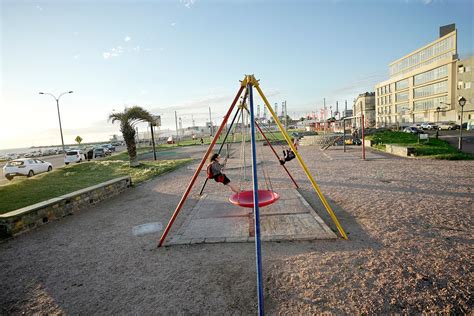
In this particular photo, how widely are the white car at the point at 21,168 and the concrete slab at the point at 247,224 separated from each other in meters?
18.2

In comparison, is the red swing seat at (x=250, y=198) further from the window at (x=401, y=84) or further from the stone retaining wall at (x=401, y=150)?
the window at (x=401, y=84)

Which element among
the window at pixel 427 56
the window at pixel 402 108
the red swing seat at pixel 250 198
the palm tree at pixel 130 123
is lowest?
the red swing seat at pixel 250 198

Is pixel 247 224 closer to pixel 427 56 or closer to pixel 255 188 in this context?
pixel 255 188

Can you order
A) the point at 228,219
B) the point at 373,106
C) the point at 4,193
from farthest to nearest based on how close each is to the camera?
the point at 373,106 < the point at 4,193 < the point at 228,219

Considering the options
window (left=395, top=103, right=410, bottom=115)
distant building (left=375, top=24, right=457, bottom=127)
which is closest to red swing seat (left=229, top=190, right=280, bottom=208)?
distant building (left=375, top=24, right=457, bottom=127)

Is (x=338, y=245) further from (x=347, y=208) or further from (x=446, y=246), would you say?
(x=347, y=208)

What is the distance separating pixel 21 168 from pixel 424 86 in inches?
3165

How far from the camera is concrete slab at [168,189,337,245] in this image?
5711mm

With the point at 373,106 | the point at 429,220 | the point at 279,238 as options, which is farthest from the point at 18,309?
the point at 373,106

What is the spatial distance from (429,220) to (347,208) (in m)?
1.98

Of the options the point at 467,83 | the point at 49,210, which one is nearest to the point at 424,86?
the point at 467,83

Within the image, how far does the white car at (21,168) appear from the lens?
59.8 ft

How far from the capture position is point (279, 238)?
556 cm

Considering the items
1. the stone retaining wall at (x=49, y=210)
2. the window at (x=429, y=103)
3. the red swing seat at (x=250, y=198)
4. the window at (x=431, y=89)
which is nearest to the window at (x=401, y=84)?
the window at (x=431, y=89)
